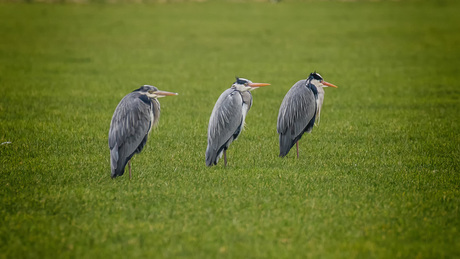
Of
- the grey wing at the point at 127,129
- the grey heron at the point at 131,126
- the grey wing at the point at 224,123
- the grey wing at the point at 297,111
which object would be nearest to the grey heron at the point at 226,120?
the grey wing at the point at 224,123

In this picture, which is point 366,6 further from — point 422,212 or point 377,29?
point 422,212

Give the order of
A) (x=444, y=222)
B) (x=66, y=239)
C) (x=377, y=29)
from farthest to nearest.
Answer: (x=377, y=29), (x=444, y=222), (x=66, y=239)

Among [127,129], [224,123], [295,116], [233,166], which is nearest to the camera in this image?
[127,129]

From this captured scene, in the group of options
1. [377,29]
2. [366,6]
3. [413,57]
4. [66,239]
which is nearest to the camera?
[66,239]

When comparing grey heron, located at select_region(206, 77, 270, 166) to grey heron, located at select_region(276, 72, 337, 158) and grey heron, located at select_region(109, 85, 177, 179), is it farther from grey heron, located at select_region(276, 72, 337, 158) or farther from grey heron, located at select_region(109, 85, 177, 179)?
grey heron, located at select_region(109, 85, 177, 179)

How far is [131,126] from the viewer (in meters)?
9.49

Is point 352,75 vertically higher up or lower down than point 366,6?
lower down

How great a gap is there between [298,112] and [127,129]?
3332mm

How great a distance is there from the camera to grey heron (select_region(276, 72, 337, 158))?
1080 centimetres

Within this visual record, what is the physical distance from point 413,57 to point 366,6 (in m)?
24.9

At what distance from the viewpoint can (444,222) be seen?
7.73 meters

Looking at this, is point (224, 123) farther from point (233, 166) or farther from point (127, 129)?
point (127, 129)

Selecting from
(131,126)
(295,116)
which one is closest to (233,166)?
(295,116)

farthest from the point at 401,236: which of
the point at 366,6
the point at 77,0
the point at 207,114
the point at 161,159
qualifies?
the point at 77,0
